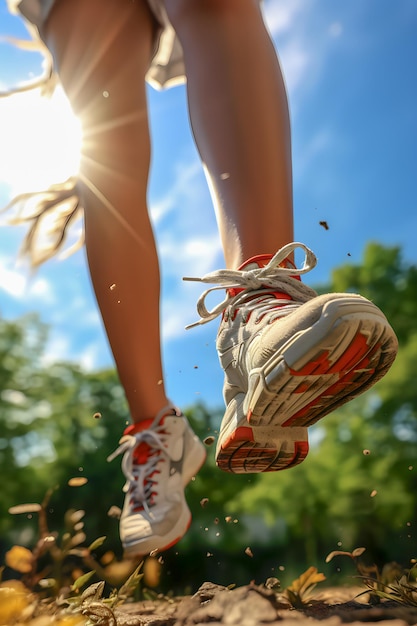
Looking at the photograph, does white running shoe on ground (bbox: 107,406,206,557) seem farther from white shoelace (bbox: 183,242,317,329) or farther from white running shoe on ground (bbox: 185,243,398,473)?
white shoelace (bbox: 183,242,317,329)

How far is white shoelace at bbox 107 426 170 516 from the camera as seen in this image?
1936 millimetres

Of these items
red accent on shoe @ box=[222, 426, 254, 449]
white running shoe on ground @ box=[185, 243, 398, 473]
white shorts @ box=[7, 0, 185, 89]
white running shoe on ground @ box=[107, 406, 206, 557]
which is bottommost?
white running shoe on ground @ box=[107, 406, 206, 557]

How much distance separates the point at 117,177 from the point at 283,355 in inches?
47.9

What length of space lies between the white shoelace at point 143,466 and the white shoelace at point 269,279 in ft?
2.35

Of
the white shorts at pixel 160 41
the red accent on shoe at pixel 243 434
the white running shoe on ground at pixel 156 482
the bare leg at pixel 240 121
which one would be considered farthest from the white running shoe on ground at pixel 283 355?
the white shorts at pixel 160 41

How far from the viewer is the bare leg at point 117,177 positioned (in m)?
1.94

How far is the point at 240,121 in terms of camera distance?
1502 millimetres

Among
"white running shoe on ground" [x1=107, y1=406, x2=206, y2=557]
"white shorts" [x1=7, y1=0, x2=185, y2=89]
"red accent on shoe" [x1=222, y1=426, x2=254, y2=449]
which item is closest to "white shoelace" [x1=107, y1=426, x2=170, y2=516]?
"white running shoe on ground" [x1=107, y1=406, x2=206, y2=557]

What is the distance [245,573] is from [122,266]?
1553 centimetres

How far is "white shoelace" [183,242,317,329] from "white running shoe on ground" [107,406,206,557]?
720mm

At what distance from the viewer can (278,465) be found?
1470 mm

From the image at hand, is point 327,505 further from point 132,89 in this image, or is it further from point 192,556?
point 132,89

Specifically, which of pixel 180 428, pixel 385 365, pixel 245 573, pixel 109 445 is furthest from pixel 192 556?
pixel 385 365

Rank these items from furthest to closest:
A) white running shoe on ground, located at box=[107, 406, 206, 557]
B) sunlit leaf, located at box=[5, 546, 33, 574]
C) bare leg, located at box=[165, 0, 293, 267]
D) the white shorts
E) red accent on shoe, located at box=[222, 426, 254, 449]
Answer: the white shorts
white running shoe on ground, located at box=[107, 406, 206, 557]
bare leg, located at box=[165, 0, 293, 267]
red accent on shoe, located at box=[222, 426, 254, 449]
sunlit leaf, located at box=[5, 546, 33, 574]
